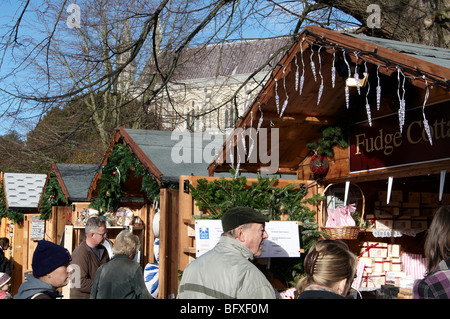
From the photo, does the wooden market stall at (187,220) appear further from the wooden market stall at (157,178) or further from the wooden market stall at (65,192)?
the wooden market stall at (65,192)

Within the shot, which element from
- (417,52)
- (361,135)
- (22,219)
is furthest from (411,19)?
(22,219)

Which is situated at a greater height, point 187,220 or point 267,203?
point 267,203

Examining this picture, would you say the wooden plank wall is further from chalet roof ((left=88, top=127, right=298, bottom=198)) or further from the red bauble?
the red bauble

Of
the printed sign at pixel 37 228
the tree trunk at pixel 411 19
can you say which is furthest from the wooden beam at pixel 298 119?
the printed sign at pixel 37 228

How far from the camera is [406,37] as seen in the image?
10688 millimetres

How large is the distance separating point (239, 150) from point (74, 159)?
2440 centimetres

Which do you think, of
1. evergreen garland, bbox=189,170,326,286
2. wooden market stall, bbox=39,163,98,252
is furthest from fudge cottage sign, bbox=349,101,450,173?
wooden market stall, bbox=39,163,98,252

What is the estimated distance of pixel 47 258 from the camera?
3.59m

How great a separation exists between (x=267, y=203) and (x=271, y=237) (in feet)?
1.62

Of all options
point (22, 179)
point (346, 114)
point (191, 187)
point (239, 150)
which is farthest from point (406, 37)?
point (22, 179)

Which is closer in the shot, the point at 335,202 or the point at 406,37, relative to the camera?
the point at 335,202

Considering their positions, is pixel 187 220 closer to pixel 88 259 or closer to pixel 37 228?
pixel 88 259

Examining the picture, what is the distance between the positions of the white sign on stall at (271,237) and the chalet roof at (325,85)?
1084 mm
